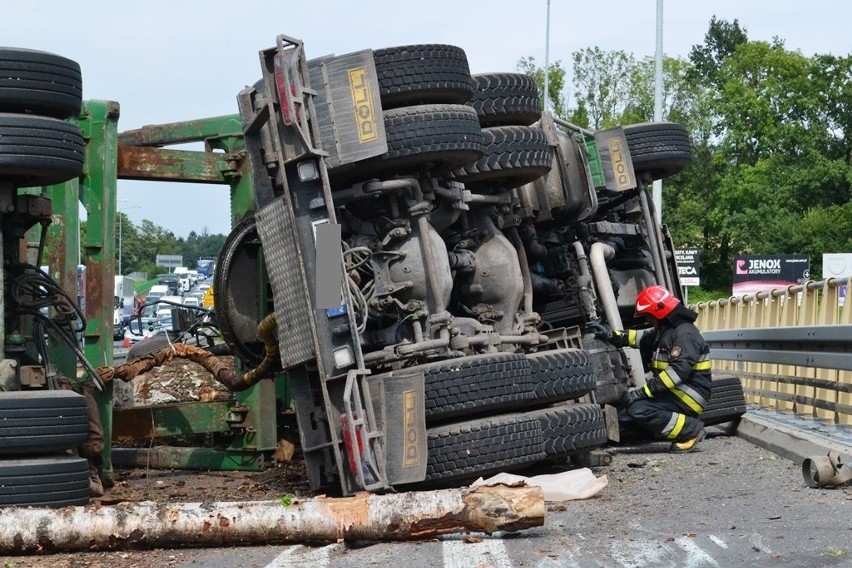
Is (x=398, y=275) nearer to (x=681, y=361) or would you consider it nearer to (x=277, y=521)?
(x=277, y=521)

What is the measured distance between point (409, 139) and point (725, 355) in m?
8.94

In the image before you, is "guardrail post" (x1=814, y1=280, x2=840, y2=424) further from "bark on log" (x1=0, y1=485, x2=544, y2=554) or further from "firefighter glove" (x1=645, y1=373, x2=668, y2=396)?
"bark on log" (x1=0, y1=485, x2=544, y2=554)

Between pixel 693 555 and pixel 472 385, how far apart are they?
2374 millimetres

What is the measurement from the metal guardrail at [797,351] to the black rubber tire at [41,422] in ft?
21.3

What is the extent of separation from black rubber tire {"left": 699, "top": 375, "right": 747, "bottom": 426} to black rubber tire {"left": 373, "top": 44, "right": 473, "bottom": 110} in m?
4.21

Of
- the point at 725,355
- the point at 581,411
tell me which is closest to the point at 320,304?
the point at 581,411

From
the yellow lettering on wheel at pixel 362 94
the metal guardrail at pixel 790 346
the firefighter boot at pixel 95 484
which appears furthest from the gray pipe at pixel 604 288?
the firefighter boot at pixel 95 484

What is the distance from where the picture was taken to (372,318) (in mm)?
8719

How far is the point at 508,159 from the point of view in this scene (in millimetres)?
9844

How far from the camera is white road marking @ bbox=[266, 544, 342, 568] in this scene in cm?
614

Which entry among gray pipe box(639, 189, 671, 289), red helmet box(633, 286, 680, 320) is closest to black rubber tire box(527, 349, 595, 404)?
red helmet box(633, 286, 680, 320)

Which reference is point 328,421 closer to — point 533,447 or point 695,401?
point 533,447

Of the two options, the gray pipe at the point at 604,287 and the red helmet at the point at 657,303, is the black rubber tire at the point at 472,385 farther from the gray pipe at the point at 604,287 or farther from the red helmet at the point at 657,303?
the gray pipe at the point at 604,287

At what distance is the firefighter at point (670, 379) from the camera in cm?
1082
